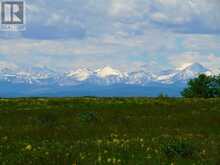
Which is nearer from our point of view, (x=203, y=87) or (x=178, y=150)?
(x=178, y=150)

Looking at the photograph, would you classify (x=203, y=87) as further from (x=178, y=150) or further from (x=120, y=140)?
(x=178, y=150)

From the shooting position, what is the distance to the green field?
1284 cm

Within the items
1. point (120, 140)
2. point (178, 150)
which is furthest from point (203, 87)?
point (178, 150)

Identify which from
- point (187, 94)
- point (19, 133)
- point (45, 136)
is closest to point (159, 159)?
point (45, 136)

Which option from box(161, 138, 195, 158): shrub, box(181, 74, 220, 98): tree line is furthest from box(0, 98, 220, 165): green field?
box(181, 74, 220, 98): tree line

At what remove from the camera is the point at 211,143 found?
16797mm

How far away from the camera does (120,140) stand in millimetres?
17172

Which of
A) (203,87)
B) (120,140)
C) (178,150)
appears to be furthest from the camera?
(203,87)

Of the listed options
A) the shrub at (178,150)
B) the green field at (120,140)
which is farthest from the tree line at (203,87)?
the shrub at (178,150)

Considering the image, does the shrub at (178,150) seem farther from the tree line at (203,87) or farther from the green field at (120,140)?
the tree line at (203,87)

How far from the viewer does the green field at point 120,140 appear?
505 inches

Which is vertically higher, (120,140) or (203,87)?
(203,87)

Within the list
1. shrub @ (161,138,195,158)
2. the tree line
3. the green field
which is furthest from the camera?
the tree line

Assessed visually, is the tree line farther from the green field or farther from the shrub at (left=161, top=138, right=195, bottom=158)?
the shrub at (left=161, top=138, right=195, bottom=158)
